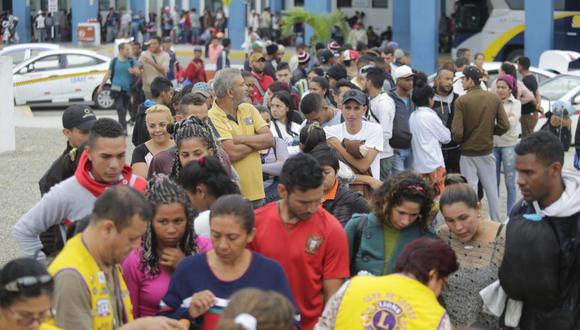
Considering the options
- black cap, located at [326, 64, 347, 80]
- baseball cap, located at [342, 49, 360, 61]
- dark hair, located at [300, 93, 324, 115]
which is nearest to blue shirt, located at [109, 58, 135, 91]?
baseball cap, located at [342, 49, 360, 61]

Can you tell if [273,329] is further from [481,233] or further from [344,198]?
[344,198]

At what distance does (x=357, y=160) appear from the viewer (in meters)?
9.12

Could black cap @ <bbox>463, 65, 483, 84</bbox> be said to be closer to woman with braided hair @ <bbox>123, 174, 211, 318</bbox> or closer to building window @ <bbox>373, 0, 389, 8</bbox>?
woman with braided hair @ <bbox>123, 174, 211, 318</bbox>

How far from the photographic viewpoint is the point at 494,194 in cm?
1182

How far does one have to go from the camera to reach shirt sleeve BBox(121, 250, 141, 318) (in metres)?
5.26

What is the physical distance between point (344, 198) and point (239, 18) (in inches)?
1337

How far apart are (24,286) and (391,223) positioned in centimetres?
238

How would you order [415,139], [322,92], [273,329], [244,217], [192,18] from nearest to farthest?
1. [273,329]
2. [244,217]
3. [415,139]
4. [322,92]
5. [192,18]

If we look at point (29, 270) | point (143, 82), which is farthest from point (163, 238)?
point (143, 82)

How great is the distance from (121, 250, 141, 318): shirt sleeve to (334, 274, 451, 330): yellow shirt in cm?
121

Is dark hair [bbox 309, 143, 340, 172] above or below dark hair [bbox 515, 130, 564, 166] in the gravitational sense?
below

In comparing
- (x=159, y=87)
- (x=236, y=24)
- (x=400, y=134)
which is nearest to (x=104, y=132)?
(x=159, y=87)

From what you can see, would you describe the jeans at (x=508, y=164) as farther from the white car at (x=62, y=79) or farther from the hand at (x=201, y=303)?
the white car at (x=62, y=79)

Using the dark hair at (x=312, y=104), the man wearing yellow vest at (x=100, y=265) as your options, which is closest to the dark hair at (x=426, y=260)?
the man wearing yellow vest at (x=100, y=265)
